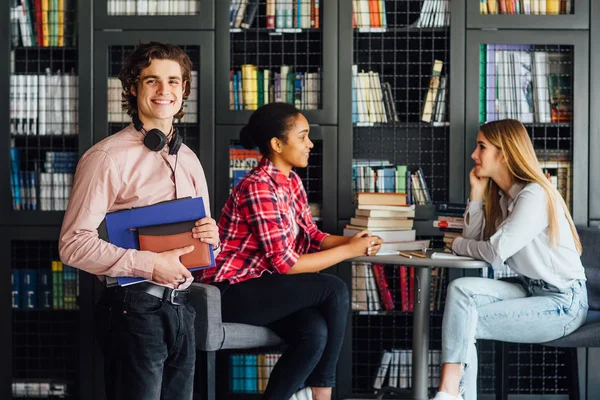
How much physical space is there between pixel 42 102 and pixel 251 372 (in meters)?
1.69

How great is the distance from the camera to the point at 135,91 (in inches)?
90.7

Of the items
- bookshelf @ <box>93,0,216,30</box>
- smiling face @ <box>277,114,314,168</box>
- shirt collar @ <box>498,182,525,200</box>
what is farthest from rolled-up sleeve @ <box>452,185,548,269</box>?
bookshelf @ <box>93,0,216,30</box>

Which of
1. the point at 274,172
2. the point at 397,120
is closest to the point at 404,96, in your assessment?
the point at 397,120

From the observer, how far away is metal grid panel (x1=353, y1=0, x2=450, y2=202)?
147 inches

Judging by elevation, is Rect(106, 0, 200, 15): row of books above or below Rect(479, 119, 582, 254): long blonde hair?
above

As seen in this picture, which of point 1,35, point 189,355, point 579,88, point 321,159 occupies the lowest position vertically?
point 189,355

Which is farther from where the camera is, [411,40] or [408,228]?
[411,40]

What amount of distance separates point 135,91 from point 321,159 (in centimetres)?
164

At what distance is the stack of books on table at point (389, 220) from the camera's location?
11.0 ft

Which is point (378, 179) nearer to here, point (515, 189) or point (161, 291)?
point (515, 189)

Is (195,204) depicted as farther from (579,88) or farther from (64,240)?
(579,88)

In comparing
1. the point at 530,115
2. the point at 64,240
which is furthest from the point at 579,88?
the point at 64,240

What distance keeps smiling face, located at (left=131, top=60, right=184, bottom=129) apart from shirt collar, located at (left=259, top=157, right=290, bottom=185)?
0.86 meters

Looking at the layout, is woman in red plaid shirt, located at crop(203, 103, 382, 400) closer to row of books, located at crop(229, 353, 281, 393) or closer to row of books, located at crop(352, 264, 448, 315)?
row of books, located at crop(352, 264, 448, 315)
